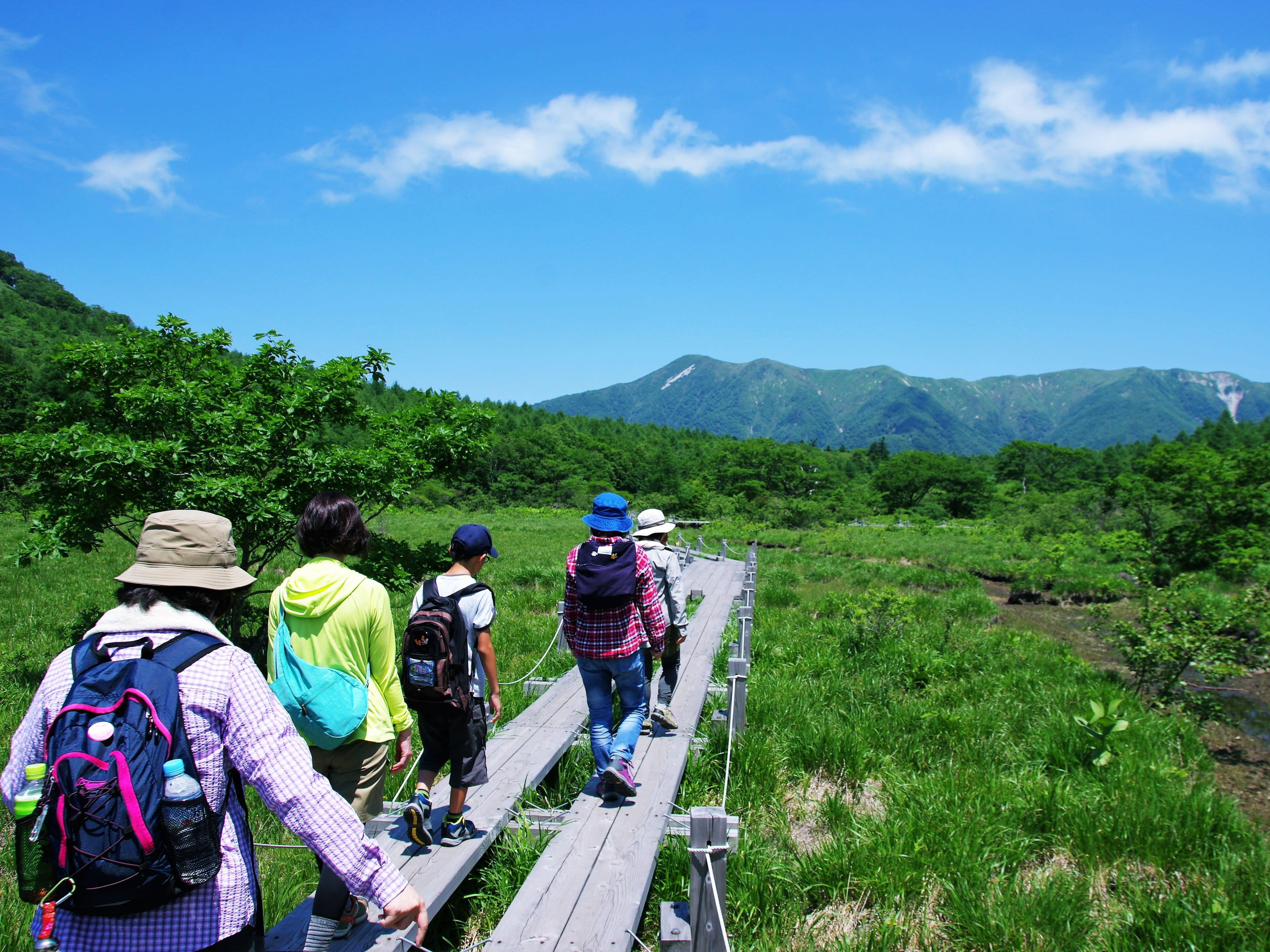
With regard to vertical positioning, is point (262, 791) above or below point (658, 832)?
above

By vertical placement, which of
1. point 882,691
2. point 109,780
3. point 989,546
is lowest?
point 989,546

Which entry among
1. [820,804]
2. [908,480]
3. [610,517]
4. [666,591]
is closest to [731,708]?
[820,804]

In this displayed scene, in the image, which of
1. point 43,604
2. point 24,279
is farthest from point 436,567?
point 24,279

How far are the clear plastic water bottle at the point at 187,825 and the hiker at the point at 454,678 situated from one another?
1718 millimetres

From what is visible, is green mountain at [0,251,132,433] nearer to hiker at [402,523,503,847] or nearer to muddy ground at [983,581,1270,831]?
hiker at [402,523,503,847]

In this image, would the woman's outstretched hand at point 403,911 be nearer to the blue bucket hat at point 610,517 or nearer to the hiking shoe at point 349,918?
the hiking shoe at point 349,918

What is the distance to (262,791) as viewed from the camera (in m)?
1.79

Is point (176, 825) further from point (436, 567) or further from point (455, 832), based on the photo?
point (436, 567)

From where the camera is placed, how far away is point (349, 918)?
2951 millimetres

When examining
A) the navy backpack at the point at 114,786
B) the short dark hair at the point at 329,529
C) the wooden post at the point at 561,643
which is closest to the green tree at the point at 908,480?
the wooden post at the point at 561,643

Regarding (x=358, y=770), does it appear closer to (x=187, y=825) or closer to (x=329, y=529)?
(x=329, y=529)

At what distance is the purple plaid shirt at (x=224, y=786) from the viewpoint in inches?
66.6

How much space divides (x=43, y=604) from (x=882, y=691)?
1389cm

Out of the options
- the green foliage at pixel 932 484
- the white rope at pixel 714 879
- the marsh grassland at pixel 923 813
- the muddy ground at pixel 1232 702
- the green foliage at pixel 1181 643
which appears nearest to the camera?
the white rope at pixel 714 879
